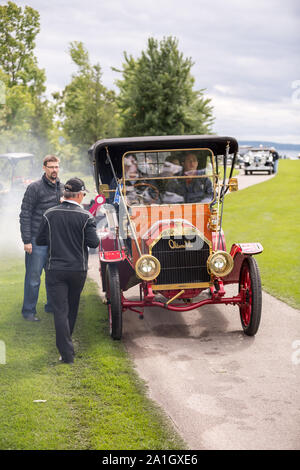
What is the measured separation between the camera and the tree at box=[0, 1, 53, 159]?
32.5 m

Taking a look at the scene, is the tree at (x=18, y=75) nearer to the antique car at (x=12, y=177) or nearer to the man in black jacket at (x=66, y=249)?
the antique car at (x=12, y=177)

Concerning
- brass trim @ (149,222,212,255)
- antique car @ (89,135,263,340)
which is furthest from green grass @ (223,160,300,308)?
brass trim @ (149,222,212,255)

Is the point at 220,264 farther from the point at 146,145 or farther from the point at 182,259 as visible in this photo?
the point at 146,145

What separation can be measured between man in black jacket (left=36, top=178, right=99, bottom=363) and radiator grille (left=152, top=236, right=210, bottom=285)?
1.10m

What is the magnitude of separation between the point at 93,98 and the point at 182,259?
3884 centimetres

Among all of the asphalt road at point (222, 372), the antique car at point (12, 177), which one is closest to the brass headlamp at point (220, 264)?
the asphalt road at point (222, 372)

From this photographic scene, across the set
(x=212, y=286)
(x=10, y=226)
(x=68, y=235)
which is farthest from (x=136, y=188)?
(x=10, y=226)

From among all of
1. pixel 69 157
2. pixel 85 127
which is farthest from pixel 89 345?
pixel 69 157

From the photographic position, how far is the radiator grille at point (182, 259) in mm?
6949

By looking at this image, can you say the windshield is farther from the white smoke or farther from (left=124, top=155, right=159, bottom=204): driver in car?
the white smoke

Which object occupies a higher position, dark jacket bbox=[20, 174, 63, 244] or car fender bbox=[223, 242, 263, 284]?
dark jacket bbox=[20, 174, 63, 244]

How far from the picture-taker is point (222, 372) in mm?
5852
